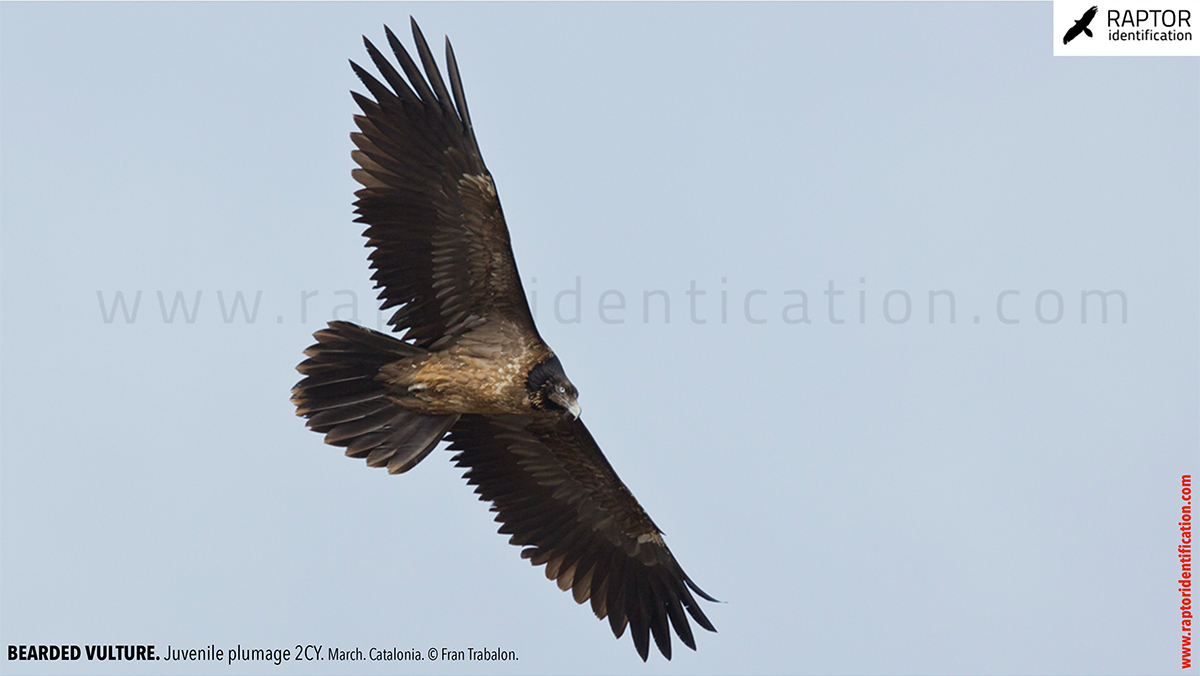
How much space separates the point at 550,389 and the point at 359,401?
1332 millimetres

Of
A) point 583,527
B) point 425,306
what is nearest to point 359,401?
point 425,306

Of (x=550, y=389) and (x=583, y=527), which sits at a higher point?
(x=550, y=389)

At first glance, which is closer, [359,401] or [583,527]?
[359,401]

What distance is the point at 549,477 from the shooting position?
11.1 m

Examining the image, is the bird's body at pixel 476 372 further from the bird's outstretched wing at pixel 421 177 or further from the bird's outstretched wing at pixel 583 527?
the bird's outstretched wing at pixel 583 527

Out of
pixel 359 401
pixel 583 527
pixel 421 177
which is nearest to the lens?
pixel 421 177

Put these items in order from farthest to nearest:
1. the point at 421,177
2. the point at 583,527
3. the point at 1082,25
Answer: the point at 1082,25
the point at 583,527
the point at 421,177

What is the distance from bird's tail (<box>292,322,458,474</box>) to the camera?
9961 millimetres

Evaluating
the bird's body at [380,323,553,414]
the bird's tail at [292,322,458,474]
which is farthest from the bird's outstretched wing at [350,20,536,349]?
the bird's tail at [292,322,458,474]

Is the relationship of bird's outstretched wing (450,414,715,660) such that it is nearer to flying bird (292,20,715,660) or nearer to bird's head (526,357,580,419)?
flying bird (292,20,715,660)

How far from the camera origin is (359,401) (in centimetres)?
1011

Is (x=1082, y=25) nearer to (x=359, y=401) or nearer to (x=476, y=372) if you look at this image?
(x=476, y=372)

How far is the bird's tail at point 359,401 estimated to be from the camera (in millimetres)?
9961

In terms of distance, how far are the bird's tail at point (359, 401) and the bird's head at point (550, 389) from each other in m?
0.83
